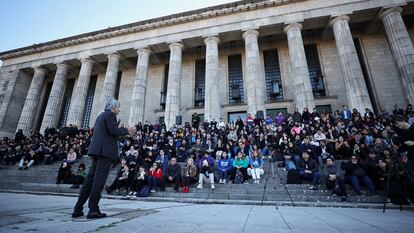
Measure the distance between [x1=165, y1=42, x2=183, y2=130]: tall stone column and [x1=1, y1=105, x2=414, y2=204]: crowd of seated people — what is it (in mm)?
2613

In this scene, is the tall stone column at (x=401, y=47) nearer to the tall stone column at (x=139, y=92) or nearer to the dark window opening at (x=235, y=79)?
the dark window opening at (x=235, y=79)

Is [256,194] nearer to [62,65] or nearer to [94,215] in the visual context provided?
[94,215]

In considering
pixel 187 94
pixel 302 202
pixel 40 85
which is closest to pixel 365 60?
pixel 187 94

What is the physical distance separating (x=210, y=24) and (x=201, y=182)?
15.7 meters

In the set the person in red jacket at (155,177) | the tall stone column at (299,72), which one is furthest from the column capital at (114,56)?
the person in red jacket at (155,177)

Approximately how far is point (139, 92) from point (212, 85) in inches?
266

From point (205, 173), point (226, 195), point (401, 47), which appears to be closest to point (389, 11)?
point (401, 47)

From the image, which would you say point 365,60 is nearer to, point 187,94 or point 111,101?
point 187,94

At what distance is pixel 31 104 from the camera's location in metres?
22.1

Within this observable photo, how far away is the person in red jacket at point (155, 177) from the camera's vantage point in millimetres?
8297

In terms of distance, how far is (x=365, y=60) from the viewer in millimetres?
18984

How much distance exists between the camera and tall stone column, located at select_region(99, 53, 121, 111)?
65.5ft

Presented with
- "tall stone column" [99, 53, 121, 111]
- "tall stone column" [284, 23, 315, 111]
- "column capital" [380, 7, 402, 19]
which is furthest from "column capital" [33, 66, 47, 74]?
"column capital" [380, 7, 402, 19]

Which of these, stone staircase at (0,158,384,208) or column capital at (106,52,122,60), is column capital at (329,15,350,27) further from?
column capital at (106,52,122,60)
